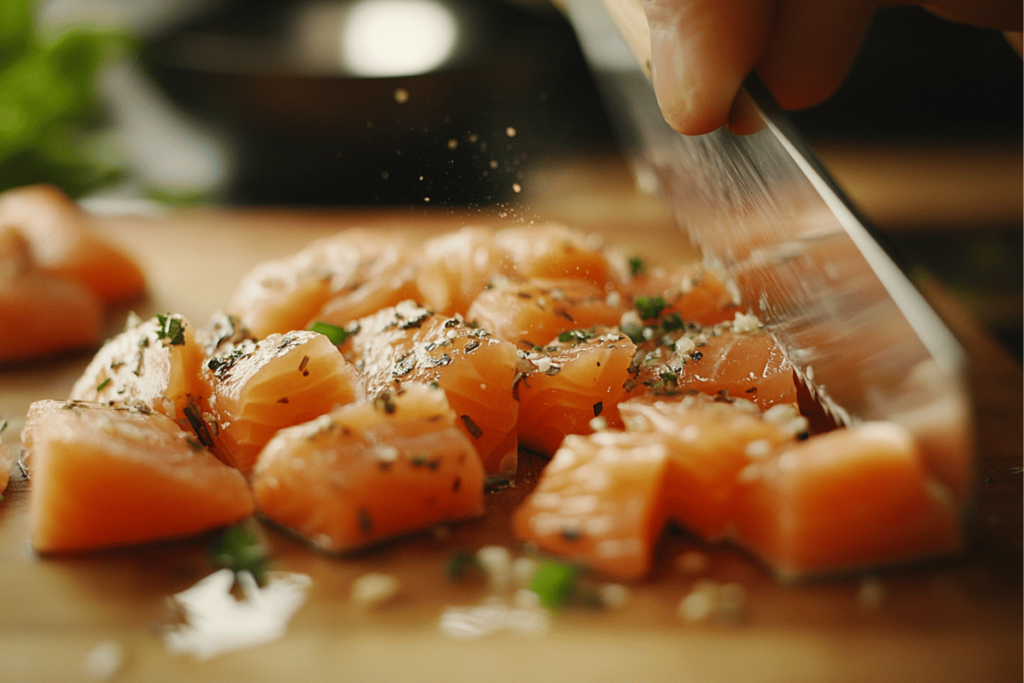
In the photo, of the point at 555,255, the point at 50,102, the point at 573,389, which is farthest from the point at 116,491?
the point at 50,102

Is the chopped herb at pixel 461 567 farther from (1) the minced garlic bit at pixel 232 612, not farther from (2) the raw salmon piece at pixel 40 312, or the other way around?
(2) the raw salmon piece at pixel 40 312

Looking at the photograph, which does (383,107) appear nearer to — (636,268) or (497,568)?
(636,268)

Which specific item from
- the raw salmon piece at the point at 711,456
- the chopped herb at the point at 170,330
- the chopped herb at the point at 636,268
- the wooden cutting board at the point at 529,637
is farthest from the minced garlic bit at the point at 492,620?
the chopped herb at the point at 636,268

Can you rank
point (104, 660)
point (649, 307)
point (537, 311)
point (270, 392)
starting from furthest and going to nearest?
point (649, 307) < point (537, 311) < point (270, 392) < point (104, 660)

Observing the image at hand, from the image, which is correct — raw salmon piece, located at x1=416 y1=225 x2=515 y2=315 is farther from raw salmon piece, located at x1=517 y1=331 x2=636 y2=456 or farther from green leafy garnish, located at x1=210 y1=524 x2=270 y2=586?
green leafy garnish, located at x1=210 y1=524 x2=270 y2=586

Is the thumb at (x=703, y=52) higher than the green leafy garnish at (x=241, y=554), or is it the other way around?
the thumb at (x=703, y=52)

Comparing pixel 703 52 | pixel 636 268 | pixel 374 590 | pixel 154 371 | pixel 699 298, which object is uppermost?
pixel 703 52
